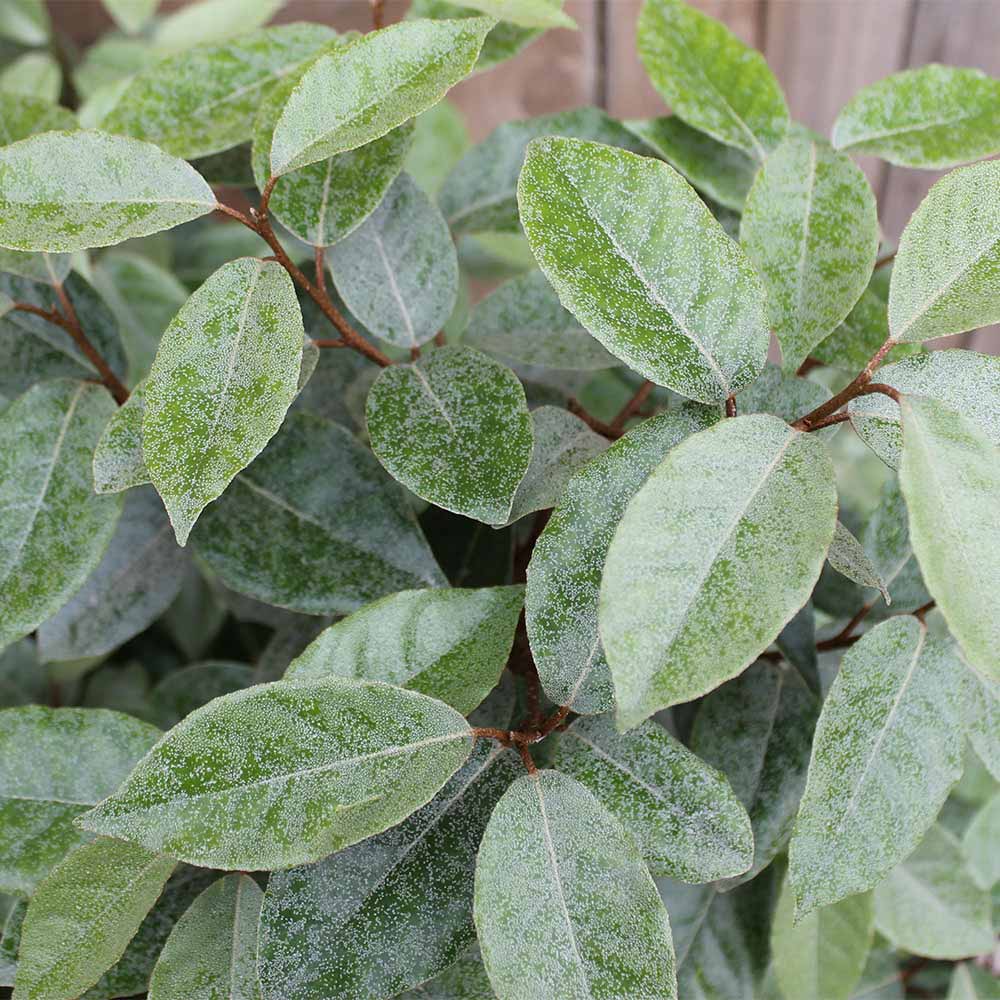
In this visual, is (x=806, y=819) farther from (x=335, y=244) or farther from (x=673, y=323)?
(x=335, y=244)

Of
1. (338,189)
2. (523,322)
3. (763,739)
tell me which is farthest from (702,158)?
(763,739)

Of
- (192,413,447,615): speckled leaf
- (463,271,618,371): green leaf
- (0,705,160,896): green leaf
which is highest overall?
(463,271,618,371): green leaf

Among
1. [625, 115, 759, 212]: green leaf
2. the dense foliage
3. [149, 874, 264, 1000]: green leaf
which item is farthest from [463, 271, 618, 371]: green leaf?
[149, 874, 264, 1000]: green leaf

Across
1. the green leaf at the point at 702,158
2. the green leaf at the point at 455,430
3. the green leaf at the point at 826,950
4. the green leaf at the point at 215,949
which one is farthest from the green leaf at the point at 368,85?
the green leaf at the point at 826,950

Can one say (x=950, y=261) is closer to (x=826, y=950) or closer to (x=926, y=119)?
(x=926, y=119)

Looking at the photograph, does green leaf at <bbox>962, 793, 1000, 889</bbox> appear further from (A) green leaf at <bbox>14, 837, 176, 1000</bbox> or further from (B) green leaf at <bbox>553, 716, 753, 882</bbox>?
(A) green leaf at <bbox>14, 837, 176, 1000</bbox>

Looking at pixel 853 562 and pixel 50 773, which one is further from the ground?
pixel 853 562
